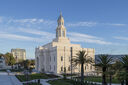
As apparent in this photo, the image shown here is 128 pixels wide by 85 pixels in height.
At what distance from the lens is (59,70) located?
60125mm

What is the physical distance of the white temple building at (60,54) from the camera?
60.4 metres

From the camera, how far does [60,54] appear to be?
60.6 meters

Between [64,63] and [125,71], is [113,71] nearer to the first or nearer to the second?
[125,71]

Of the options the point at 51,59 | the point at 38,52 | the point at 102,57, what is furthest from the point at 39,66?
the point at 102,57

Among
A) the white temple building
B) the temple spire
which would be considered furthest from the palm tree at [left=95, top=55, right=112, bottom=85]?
the temple spire

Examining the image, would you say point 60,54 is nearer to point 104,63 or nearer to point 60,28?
point 60,28

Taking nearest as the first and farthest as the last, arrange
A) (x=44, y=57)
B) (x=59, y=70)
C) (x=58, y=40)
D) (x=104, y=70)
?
(x=104, y=70) < (x=59, y=70) < (x=58, y=40) < (x=44, y=57)

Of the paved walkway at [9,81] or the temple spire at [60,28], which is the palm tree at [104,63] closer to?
the paved walkway at [9,81]

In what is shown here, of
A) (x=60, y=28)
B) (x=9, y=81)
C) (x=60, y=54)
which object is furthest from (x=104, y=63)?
(x=60, y=28)

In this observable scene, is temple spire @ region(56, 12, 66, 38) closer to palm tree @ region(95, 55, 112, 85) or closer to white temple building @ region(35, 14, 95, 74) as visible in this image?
white temple building @ region(35, 14, 95, 74)

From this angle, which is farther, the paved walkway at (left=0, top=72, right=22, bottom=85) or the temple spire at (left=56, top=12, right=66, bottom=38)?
A: the temple spire at (left=56, top=12, right=66, bottom=38)

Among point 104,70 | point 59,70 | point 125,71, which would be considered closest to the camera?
point 125,71

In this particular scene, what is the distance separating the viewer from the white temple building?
198 ft

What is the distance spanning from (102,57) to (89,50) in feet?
140
